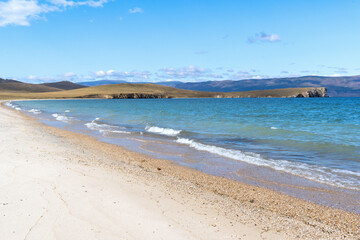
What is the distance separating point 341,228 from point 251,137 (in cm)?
1307


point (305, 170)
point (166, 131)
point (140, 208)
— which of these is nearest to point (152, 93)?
point (166, 131)

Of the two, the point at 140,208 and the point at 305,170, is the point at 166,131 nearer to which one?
the point at 305,170

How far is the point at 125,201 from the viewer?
590cm

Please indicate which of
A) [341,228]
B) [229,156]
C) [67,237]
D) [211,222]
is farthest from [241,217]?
[229,156]

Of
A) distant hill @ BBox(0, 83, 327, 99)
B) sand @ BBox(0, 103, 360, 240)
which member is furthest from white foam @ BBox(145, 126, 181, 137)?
distant hill @ BBox(0, 83, 327, 99)

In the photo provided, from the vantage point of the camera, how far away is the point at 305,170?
10.4 m

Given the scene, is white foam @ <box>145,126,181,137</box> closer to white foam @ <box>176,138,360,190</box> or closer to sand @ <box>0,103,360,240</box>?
white foam @ <box>176,138,360,190</box>

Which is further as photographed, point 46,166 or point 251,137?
point 251,137

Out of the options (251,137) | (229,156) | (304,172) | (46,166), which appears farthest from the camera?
(251,137)

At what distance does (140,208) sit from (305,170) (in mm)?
6897

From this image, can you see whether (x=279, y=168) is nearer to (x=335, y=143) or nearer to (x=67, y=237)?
(x=335, y=143)

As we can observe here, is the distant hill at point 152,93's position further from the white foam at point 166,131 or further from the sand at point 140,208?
the sand at point 140,208

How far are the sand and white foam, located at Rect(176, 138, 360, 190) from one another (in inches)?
91.3

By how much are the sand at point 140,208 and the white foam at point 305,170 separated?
232 centimetres
